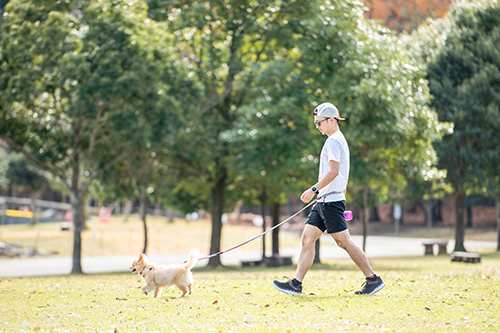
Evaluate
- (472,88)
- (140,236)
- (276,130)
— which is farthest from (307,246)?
(140,236)

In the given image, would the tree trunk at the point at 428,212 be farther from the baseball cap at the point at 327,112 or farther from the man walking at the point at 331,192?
the baseball cap at the point at 327,112

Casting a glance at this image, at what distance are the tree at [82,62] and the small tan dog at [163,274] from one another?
1443 centimetres

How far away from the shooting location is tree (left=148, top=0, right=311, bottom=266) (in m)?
30.1

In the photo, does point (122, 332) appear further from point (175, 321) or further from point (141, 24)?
point (141, 24)

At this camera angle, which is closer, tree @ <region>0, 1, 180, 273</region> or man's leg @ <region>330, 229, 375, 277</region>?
man's leg @ <region>330, 229, 375, 277</region>

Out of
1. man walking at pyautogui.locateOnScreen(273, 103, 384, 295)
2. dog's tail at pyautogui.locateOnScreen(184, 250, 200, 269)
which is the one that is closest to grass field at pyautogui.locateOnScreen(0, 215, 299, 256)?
dog's tail at pyautogui.locateOnScreen(184, 250, 200, 269)

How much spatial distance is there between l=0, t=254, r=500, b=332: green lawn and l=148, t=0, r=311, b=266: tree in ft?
52.7

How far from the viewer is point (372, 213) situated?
79938 millimetres

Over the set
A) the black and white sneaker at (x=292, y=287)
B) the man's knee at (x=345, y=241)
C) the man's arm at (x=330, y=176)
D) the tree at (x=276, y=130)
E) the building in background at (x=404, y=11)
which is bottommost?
the black and white sneaker at (x=292, y=287)

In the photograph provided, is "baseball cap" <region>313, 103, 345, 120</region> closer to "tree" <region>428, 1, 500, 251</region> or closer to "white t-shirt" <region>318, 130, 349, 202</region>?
"white t-shirt" <region>318, 130, 349, 202</region>

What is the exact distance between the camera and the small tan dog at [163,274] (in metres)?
12.9

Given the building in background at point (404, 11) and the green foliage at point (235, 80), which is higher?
the building in background at point (404, 11)

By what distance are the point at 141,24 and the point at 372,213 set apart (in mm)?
54320

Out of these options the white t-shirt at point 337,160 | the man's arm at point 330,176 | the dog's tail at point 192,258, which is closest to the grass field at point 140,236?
the dog's tail at point 192,258
